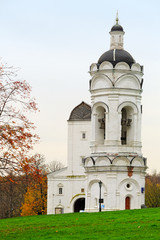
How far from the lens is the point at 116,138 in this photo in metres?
52.2

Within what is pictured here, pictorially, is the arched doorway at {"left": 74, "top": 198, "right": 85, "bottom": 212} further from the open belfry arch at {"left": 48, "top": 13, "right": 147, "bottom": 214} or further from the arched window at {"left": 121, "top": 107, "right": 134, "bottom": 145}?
the arched window at {"left": 121, "top": 107, "right": 134, "bottom": 145}

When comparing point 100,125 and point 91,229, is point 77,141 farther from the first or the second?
point 91,229

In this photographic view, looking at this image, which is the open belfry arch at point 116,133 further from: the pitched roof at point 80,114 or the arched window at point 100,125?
the pitched roof at point 80,114

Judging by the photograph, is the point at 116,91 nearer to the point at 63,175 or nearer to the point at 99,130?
the point at 99,130

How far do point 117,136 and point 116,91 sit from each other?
3.84 metres

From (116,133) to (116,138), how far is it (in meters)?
0.44

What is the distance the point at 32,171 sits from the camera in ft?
79.9

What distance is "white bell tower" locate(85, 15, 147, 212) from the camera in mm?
51625

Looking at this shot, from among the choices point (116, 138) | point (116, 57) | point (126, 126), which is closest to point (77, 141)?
point (126, 126)

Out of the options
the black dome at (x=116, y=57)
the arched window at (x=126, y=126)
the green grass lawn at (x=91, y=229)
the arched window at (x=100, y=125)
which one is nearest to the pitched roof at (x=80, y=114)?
the arched window at (x=100, y=125)

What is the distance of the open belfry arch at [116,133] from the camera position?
169 ft

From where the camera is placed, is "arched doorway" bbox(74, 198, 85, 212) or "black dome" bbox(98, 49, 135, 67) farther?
"arched doorway" bbox(74, 198, 85, 212)

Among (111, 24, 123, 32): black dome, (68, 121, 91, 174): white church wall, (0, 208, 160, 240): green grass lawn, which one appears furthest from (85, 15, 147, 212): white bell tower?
(0, 208, 160, 240): green grass lawn

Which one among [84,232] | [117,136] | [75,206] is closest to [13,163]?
[84,232]
